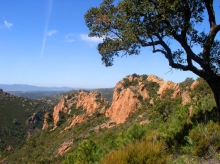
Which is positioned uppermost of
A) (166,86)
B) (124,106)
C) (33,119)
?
(166,86)

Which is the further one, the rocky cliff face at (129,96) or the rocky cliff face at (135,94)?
the rocky cliff face at (135,94)

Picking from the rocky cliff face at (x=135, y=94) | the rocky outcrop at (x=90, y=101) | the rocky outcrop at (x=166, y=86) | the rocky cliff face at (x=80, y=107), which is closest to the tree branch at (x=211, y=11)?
the rocky outcrop at (x=166, y=86)

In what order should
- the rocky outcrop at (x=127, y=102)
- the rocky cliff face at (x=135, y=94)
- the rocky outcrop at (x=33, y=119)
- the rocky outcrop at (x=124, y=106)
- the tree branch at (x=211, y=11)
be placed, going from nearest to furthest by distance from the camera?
the tree branch at (x=211, y=11) → the rocky cliff face at (x=135, y=94) → the rocky outcrop at (x=124, y=106) → the rocky outcrop at (x=127, y=102) → the rocky outcrop at (x=33, y=119)

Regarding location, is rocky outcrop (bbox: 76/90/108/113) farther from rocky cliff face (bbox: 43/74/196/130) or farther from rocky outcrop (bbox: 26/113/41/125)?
rocky outcrop (bbox: 26/113/41/125)

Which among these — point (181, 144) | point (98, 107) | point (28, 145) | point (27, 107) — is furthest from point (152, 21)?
point (27, 107)

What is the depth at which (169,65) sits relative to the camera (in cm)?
822

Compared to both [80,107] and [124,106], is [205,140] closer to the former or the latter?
[124,106]

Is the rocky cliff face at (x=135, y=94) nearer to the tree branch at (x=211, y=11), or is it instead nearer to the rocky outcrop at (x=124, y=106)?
the rocky outcrop at (x=124, y=106)

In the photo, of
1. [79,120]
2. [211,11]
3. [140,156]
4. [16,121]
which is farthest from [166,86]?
[16,121]

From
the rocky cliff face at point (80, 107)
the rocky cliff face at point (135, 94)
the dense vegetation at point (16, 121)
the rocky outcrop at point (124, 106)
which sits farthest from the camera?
the dense vegetation at point (16, 121)

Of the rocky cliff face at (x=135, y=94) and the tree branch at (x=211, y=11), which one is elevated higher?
the tree branch at (x=211, y=11)

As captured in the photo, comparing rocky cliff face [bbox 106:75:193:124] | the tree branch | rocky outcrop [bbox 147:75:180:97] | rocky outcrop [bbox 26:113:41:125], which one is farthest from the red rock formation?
the tree branch

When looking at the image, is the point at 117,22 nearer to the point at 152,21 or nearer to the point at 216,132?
the point at 152,21

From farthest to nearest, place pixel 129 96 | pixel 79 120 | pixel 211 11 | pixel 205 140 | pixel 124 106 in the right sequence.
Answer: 1. pixel 79 120
2. pixel 129 96
3. pixel 124 106
4. pixel 205 140
5. pixel 211 11
